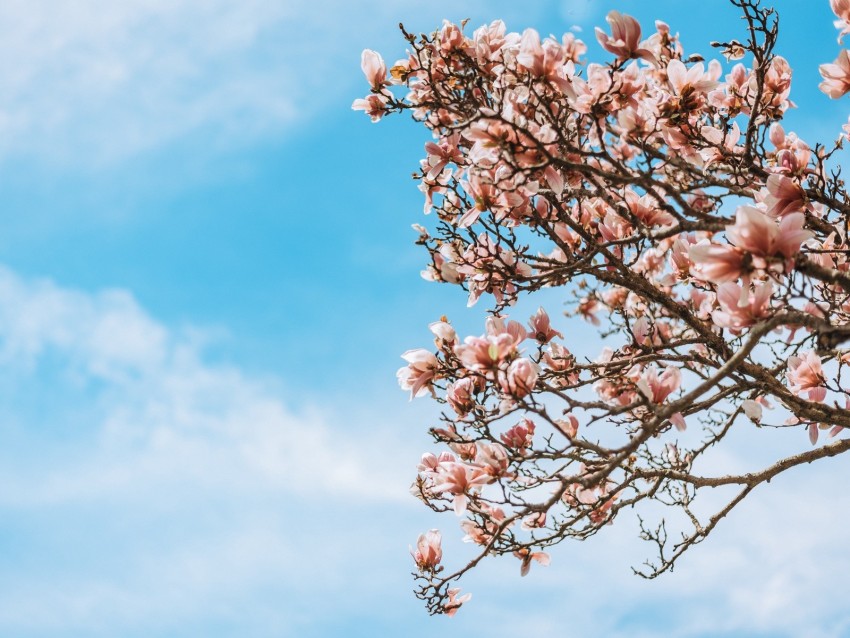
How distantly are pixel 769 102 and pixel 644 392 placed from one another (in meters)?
2.26

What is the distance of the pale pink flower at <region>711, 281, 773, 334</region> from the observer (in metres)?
2.76

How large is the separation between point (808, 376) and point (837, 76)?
1.58 m

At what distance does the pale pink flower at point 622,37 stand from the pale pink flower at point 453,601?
3.06 m

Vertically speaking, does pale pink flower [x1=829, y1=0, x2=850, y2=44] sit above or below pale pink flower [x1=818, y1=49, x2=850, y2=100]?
above

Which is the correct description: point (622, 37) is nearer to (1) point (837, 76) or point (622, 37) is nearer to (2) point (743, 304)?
(1) point (837, 76)

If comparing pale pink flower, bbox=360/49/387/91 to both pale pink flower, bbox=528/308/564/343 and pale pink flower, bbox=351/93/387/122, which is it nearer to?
pale pink flower, bbox=351/93/387/122

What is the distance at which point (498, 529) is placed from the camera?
3580 millimetres

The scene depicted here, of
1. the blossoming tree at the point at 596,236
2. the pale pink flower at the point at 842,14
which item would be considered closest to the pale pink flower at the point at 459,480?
the blossoming tree at the point at 596,236

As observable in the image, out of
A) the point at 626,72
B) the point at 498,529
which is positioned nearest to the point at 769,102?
the point at 626,72

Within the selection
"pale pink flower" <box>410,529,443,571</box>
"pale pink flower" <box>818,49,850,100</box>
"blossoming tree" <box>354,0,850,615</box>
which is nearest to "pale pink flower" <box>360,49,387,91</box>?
"blossoming tree" <box>354,0,850,615</box>

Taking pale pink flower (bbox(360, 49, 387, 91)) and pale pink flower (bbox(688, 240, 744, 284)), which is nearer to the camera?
pale pink flower (bbox(688, 240, 744, 284))

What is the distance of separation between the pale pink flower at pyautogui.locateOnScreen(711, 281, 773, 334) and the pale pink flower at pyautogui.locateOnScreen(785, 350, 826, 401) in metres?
1.41

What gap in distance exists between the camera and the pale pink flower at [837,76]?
358 cm

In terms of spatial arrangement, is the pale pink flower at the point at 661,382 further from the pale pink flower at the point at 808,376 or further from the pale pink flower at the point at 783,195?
the pale pink flower at the point at 808,376
